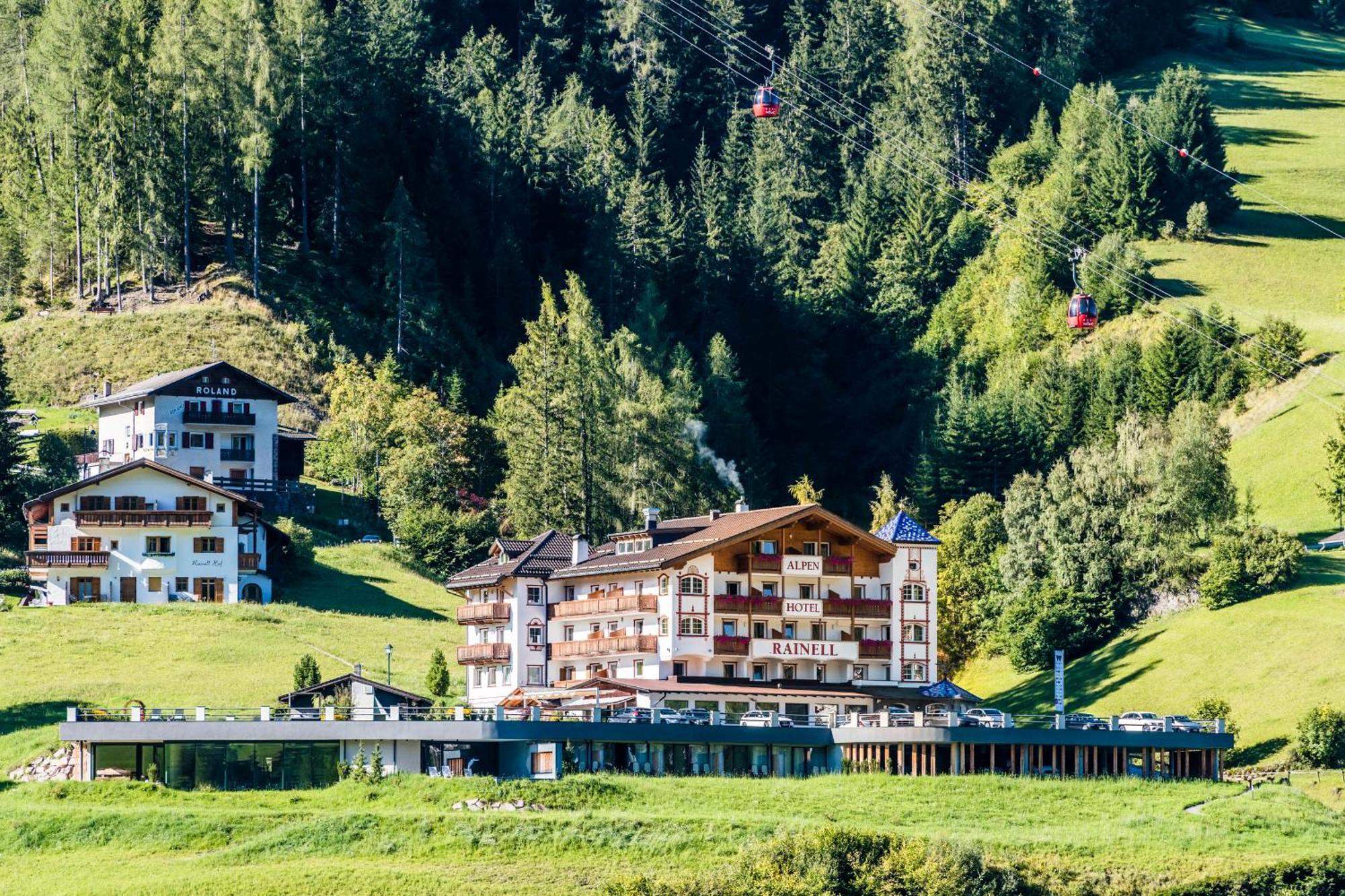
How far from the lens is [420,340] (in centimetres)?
16738

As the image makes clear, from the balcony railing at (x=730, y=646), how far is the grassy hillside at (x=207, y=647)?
43.5 feet

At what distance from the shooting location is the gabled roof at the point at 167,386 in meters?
139

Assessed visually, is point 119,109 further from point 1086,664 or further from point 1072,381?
point 1086,664

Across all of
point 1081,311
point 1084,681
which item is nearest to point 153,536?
point 1084,681

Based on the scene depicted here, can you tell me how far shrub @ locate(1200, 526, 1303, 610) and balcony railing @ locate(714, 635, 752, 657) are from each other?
1068 inches

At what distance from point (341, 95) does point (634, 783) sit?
9514 cm

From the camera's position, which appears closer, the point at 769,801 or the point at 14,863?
the point at 14,863

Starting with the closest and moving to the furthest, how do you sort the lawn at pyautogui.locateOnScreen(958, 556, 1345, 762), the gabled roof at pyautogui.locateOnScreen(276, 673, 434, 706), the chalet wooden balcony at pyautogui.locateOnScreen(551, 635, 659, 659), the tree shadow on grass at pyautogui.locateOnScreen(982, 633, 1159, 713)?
the gabled roof at pyautogui.locateOnScreen(276, 673, 434, 706) < the chalet wooden balcony at pyautogui.locateOnScreen(551, 635, 659, 659) < the lawn at pyautogui.locateOnScreen(958, 556, 1345, 762) < the tree shadow on grass at pyautogui.locateOnScreen(982, 633, 1159, 713)

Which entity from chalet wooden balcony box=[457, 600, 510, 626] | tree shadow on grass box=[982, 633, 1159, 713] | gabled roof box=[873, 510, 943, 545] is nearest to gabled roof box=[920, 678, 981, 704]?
gabled roof box=[873, 510, 943, 545]

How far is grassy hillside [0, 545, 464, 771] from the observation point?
100125mm

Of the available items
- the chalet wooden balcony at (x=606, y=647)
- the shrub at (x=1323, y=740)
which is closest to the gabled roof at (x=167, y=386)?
the chalet wooden balcony at (x=606, y=647)

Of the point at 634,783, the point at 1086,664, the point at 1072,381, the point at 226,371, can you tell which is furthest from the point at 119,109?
the point at 634,783

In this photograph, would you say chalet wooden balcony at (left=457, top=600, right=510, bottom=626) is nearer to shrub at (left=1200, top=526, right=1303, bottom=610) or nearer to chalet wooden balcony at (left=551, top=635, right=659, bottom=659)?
chalet wooden balcony at (left=551, top=635, right=659, bottom=659)

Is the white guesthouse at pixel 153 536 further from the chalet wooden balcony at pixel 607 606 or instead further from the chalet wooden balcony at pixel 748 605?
the chalet wooden balcony at pixel 748 605
